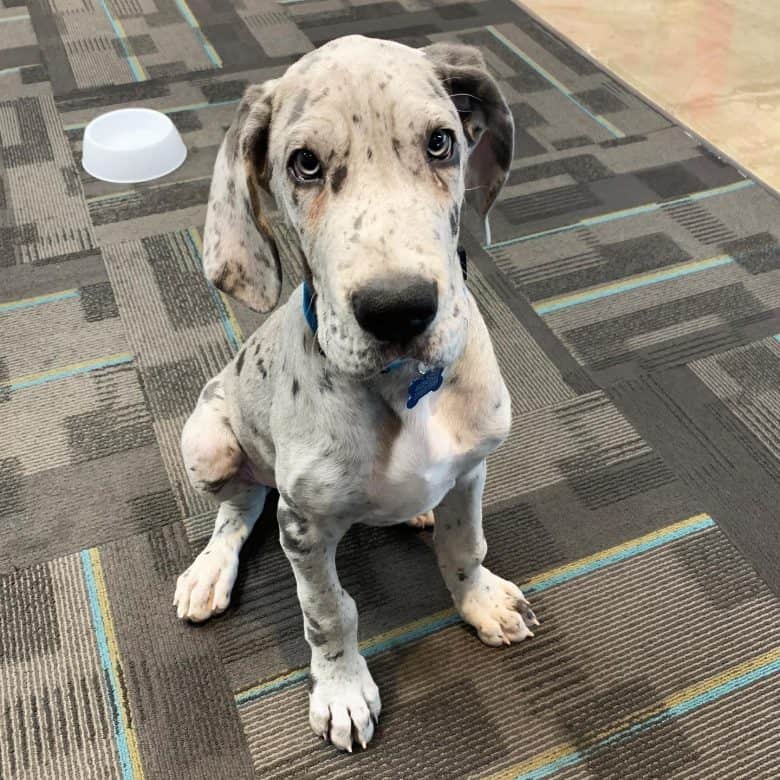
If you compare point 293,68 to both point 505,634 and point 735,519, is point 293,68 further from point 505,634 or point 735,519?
point 735,519

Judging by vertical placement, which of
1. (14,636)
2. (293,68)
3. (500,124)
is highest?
(293,68)

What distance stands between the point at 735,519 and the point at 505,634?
907mm

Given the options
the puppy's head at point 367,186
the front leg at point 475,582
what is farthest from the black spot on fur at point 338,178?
the front leg at point 475,582

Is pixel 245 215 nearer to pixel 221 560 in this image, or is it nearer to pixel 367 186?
pixel 367 186

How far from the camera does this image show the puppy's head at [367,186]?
1.26 m

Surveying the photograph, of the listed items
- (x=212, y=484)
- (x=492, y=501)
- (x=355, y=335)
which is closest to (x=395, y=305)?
(x=355, y=335)

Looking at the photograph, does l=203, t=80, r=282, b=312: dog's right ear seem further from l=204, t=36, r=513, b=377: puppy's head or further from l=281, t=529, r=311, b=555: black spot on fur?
l=281, t=529, r=311, b=555: black spot on fur

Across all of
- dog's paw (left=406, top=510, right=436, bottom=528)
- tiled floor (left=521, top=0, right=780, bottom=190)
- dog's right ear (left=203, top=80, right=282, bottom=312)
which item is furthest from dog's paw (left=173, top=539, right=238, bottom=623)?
tiled floor (left=521, top=0, right=780, bottom=190)

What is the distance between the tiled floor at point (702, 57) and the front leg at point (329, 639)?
3323mm

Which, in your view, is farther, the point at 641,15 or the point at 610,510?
the point at 641,15

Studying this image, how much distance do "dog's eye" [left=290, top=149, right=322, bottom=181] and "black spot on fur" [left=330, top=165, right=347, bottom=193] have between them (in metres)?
0.04

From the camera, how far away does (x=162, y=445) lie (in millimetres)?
2729

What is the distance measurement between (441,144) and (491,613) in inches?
52.5

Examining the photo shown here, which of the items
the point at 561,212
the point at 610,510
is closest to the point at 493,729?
the point at 610,510
